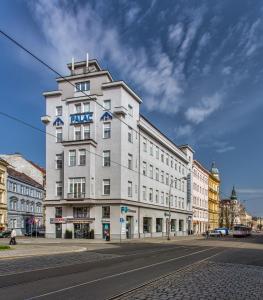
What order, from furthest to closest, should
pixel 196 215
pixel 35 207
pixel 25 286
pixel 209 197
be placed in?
pixel 209 197, pixel 196 215, pixel 35 207, pixel 25 286

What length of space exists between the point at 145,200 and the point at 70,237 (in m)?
13.1

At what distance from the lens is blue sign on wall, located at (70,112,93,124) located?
5353 cm

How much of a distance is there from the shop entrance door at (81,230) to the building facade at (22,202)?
1446cm

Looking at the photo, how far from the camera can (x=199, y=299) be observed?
31.8 feet

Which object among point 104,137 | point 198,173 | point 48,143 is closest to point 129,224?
point 104,137

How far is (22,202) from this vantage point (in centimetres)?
7450

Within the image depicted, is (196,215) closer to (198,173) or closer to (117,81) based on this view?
(198,173)

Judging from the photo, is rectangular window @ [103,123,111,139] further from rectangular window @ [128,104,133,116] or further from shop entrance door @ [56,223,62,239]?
shop entrance door @ [56,223,62,239]

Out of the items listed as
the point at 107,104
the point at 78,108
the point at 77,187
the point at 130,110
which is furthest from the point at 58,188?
the point at 130,110

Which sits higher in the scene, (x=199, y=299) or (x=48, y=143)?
(x=48, y=143)

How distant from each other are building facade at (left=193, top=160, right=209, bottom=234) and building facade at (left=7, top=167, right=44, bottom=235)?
111ft

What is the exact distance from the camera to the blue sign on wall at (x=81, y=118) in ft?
176

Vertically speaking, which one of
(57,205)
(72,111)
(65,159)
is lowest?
(57,205)

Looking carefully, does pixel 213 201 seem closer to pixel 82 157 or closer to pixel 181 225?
pixel 181 225
